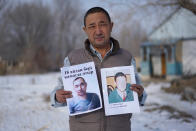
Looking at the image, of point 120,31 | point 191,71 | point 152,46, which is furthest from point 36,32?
point 120,31

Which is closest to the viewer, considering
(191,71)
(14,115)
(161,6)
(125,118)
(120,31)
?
(125,118)

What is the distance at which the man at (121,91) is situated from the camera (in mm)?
1876

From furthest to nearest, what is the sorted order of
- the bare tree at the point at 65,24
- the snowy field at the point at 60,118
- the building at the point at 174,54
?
the bare tree at the point at 65,24, the building at the point at 174,54, the snowy field at the point at 60,118

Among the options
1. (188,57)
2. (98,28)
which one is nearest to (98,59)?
(98,28)

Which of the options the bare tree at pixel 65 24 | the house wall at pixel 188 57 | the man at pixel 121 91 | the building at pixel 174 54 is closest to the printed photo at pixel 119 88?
the man at pixel 121 91

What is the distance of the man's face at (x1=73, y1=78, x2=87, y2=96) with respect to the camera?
1829 millimetres

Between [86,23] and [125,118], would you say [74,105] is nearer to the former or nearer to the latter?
[125,118]

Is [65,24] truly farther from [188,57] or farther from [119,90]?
[119,90]

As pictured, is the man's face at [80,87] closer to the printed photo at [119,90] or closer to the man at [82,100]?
the man at [82,100]

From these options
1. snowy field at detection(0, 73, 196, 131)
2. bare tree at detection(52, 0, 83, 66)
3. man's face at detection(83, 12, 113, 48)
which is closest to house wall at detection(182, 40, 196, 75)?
snowy field at detection(0, 73, 196, 131)

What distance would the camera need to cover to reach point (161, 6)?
5.59 metres

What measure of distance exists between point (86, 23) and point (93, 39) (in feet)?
0.52

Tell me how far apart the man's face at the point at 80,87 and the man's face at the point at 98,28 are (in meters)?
0.35

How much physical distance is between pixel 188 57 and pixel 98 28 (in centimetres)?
1437
